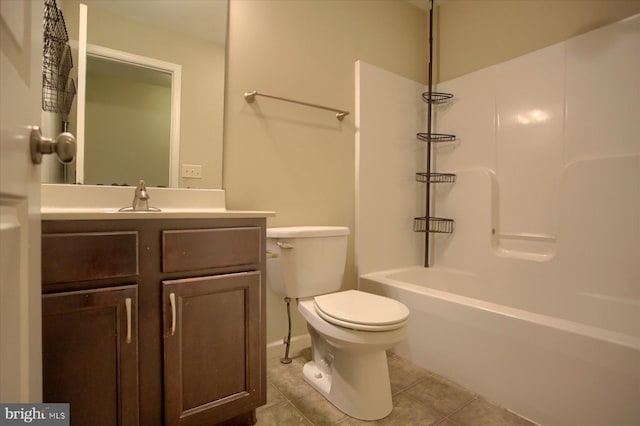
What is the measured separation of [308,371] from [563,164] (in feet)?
5.99

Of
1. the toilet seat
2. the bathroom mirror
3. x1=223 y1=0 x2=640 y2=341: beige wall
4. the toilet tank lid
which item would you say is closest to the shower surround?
x1=223 y1=0 x2=640 y2=341: beige wall

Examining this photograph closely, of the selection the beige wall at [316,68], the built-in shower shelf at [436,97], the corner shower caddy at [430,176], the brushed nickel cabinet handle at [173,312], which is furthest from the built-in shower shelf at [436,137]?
the brushed nickel cabinet handle at [173,312]

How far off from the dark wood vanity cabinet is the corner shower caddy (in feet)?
5.17

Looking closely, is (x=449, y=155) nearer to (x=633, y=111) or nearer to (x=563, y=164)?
(x=563, y=164)

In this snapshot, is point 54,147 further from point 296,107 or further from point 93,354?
point 296,107

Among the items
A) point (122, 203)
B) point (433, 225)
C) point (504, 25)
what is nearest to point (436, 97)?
point (504, 25)

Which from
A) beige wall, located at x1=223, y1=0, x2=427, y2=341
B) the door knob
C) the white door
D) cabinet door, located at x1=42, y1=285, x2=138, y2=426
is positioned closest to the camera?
the white door

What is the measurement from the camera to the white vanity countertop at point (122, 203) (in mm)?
970

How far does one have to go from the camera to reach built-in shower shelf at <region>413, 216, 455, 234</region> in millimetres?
2356

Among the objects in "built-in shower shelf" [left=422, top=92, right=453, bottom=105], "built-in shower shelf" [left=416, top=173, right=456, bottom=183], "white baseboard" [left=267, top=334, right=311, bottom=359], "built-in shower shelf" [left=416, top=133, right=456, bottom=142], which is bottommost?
"white baseboard" [left=267, top=334, right=311, bottom=359]

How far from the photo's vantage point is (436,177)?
2455 millimetres

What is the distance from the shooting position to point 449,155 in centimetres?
240

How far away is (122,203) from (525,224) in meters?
2.23

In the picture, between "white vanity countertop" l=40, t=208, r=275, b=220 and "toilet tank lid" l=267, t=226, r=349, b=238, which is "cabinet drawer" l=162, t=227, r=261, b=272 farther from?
"toilet tank lid" l=267, t=226, r=349, b=238
